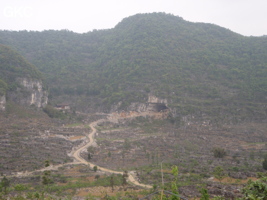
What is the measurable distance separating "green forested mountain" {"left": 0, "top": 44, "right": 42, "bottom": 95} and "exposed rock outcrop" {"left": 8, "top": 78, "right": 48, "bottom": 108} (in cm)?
116

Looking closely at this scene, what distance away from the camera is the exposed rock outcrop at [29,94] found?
47.8 m

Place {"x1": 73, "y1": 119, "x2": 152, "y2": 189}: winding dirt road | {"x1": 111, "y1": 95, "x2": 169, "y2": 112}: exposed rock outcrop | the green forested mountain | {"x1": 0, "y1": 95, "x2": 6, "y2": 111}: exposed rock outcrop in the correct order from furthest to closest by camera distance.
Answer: {"x1": 111, "y1": 95, "x2": 169, "y2": 112}: exposed rock outcrop < the green forested mountain < {"x1": 0, "y1": 95, "x2": 6, "y2": 111}: exposed rock outcrop < {"x1": 73, "y1": 119, "x2": 152, "y2": 189}: winding dirt road

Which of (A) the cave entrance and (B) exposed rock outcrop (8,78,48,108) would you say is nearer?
(B) exposed rock outcrop (8,78,48,108)

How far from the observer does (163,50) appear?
7706 centimetres

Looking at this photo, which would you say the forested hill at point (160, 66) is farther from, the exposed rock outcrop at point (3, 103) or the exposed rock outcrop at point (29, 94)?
the exposed rock outcrop at point (3, 103)

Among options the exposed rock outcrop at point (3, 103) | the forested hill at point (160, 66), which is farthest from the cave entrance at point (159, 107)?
the exposed rock outcrop at point (3, 103)

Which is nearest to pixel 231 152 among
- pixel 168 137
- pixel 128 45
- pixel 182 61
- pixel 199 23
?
pixel 168 137

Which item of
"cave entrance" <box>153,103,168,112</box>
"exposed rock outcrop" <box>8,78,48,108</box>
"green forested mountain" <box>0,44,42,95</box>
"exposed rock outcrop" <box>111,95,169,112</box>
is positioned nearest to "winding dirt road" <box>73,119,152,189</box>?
"exposed rock outcrop" <box>111,95,169,112</box>

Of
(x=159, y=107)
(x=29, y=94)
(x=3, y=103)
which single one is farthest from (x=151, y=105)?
(x=3, y=103)

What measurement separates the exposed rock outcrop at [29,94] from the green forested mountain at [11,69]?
3.80 feet

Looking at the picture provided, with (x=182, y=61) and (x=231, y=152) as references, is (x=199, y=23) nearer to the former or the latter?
(x=182, y=61)

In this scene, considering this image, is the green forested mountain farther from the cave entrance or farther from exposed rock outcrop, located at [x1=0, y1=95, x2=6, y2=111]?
the cave entrance

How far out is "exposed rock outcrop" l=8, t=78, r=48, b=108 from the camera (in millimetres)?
47844

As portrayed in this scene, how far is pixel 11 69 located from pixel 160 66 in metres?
37.8
